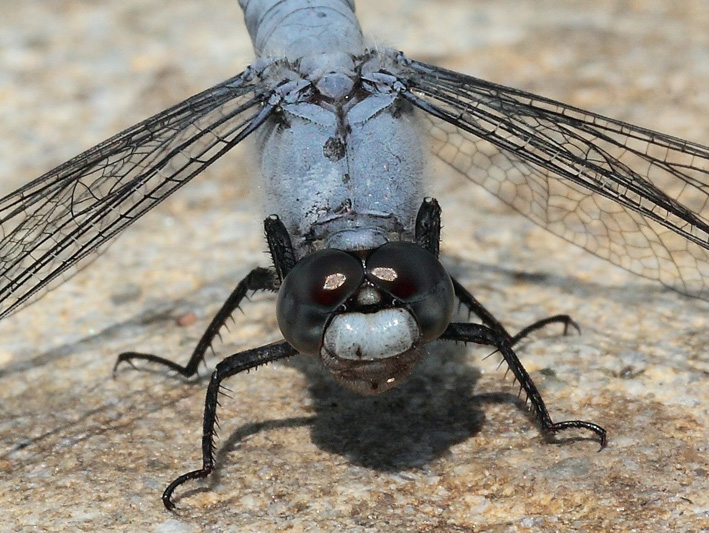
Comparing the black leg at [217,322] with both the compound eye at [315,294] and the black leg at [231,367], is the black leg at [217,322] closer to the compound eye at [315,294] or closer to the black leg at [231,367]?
the black leg at [231,367]

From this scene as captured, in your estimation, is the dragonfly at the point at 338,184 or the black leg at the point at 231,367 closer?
the dragonfly at the point at 338,184

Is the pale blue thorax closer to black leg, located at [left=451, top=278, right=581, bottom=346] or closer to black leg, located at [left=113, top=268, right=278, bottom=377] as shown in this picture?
black leg, located at [left=113, top=268, right=278, bottom=377]

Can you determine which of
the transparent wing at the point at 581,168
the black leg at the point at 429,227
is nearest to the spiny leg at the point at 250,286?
the black leg at the point at 429,227

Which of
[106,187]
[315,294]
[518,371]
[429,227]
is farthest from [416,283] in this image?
[106,187]

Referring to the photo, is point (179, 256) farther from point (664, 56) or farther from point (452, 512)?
point (664, 56)

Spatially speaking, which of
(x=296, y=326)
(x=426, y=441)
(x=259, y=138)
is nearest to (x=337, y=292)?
(x=296, y=326)

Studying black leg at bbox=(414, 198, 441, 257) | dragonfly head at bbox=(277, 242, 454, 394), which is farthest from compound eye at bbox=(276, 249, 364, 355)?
black leg at bbox=(414, 198, 441, 257)

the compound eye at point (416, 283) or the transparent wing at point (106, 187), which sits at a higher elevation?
the transparent wing at point (106, 187)
